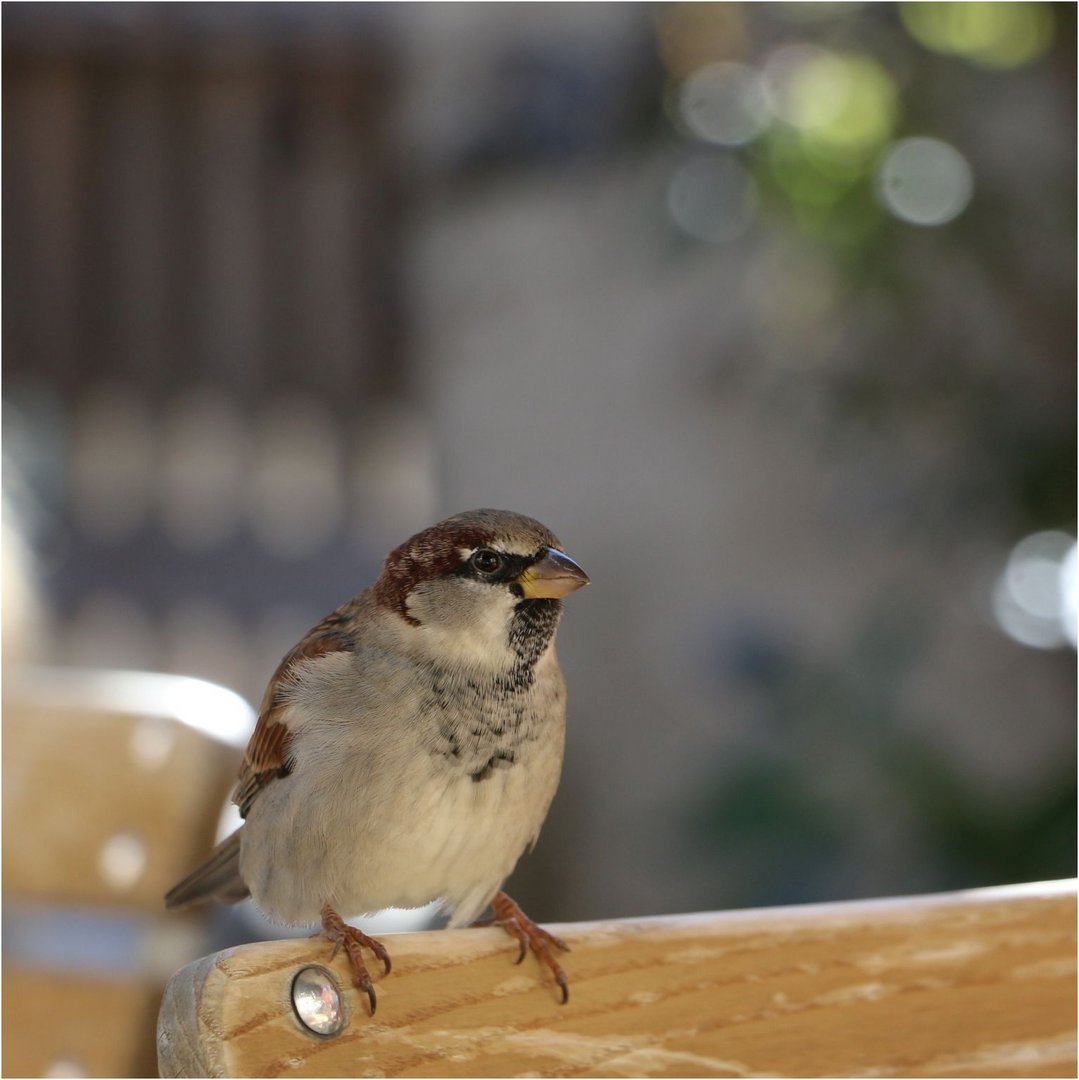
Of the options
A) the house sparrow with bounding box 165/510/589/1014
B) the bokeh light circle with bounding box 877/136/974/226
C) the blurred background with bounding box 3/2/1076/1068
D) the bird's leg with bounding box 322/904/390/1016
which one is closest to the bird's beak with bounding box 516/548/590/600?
the house sparrow with bounding box 165/510/589/1014

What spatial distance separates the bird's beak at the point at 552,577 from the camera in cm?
78

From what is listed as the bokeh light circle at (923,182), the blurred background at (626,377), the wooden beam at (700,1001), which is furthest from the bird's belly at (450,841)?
the bokeh light circle at (923,182)

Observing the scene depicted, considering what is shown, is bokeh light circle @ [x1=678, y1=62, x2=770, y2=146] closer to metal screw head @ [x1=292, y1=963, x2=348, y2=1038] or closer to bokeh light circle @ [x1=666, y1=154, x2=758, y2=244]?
bokeh light circle @ [x1=666, y1=154, x2=758, y2=244]

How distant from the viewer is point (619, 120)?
8.52 ft

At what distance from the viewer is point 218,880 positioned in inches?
37.9

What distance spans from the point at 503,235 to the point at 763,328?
32.7 inches

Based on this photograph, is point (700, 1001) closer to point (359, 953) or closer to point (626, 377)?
point (359, 953)

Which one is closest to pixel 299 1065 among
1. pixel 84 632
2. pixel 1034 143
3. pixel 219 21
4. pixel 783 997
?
pixel 783 997

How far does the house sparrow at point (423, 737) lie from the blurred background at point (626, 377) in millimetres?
1017

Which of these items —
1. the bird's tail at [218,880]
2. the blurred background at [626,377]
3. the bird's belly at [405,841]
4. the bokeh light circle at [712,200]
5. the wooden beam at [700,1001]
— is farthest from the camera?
the bokeh light circle at [712,200]

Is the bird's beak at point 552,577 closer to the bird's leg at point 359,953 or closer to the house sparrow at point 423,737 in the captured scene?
the house sparrow at point 423,737

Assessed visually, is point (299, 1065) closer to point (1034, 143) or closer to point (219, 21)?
point (1034, 143)

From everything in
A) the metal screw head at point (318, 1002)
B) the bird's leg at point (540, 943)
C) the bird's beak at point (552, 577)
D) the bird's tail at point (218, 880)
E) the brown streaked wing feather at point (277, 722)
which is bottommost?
the bird's tail at point (218, 880)

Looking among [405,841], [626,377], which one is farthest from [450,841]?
[626,377]
